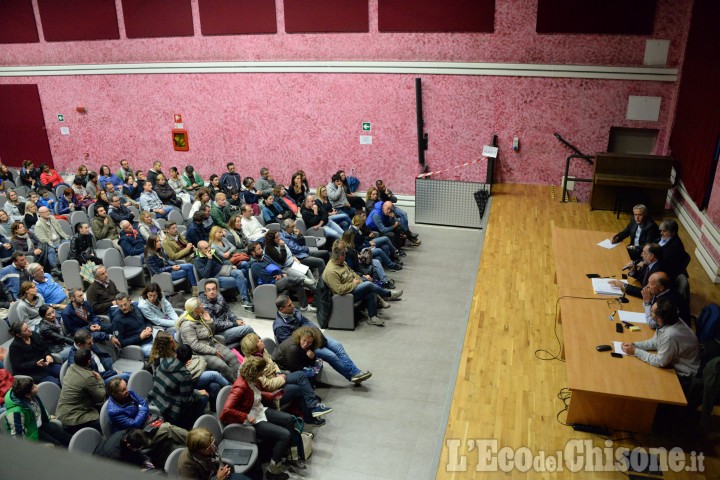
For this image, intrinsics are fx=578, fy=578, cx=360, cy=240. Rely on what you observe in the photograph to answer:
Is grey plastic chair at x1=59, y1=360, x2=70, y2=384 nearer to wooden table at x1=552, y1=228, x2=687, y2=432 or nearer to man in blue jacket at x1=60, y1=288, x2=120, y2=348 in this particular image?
man in blue jacket at x1=60, y1=288, x2=120, y2=348

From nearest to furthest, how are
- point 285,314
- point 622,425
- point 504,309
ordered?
point 622,425
point 285,314
point 504,309

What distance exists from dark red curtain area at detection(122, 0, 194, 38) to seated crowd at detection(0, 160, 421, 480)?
4.49 metres

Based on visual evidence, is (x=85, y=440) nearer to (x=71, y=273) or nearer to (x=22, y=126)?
(x=71, y=273)

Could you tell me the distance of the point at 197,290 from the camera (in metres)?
8.31

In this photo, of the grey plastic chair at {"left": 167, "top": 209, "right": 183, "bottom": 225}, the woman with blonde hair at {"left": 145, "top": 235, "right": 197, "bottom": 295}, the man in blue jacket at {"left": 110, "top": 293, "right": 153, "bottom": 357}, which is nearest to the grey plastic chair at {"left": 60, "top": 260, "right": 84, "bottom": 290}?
the woman with blonde hair at {"left": 145, "top": 235, "right": 197, "bottom": 295}

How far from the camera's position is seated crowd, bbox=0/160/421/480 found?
489 centimetres

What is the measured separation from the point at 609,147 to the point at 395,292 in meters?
6.02

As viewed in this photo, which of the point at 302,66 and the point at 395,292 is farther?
the point at 302,66

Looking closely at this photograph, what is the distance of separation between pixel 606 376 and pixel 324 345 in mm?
2884

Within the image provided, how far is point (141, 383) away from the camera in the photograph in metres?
5.43

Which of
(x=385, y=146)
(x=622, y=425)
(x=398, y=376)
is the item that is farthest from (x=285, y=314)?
(x=385, y=146)

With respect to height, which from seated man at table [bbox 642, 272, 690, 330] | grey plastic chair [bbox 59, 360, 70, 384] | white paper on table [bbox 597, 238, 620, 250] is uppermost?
seated man at table [bbox 642, 272, 690, 330]

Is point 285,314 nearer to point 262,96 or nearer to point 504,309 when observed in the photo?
point 504,309

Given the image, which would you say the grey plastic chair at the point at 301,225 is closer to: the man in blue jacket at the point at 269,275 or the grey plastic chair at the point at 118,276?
the man in blue jacket at the point at 269,275
